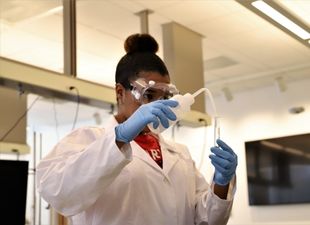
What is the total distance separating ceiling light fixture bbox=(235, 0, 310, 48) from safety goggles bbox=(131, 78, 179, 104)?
1.58m

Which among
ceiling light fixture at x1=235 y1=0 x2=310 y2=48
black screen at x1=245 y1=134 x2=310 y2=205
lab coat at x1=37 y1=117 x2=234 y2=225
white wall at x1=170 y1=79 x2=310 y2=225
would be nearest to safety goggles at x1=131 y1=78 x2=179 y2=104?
lab coat at x1=37 y1=117 x2=234 y2=225

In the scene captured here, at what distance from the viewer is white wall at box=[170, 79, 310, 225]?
5.42 metres

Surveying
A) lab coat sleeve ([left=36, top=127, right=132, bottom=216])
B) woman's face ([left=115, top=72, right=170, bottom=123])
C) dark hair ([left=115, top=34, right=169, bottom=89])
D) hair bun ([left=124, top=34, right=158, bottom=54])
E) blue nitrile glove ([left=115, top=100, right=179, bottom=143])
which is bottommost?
lab coat sleeve ([left=36, top=127, right=132, bottom=216])

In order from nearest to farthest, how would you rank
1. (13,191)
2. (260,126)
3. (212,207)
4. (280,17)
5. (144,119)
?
(144,119) → (212,207) → (13,191) → (280,17) → (260,126)

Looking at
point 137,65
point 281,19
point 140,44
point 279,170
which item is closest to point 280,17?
point 281,19

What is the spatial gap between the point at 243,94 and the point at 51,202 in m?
4.95

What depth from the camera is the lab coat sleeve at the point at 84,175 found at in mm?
1186

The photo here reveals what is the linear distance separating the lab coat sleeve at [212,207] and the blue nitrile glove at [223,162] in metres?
0.06

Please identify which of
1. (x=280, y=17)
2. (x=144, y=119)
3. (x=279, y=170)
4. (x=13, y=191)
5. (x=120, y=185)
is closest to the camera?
(x=144, y=119)

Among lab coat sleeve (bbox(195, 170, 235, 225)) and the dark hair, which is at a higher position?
the dark hair

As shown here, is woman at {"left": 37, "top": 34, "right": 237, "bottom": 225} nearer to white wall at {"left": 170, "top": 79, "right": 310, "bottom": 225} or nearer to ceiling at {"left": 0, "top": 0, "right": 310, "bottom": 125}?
ceiling at {"left": 0, "top": 0, "right": 310, "bottom": 125}

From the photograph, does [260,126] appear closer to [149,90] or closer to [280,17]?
[280,17]

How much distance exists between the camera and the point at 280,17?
327 centimetres

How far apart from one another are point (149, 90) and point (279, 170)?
14.1ft
